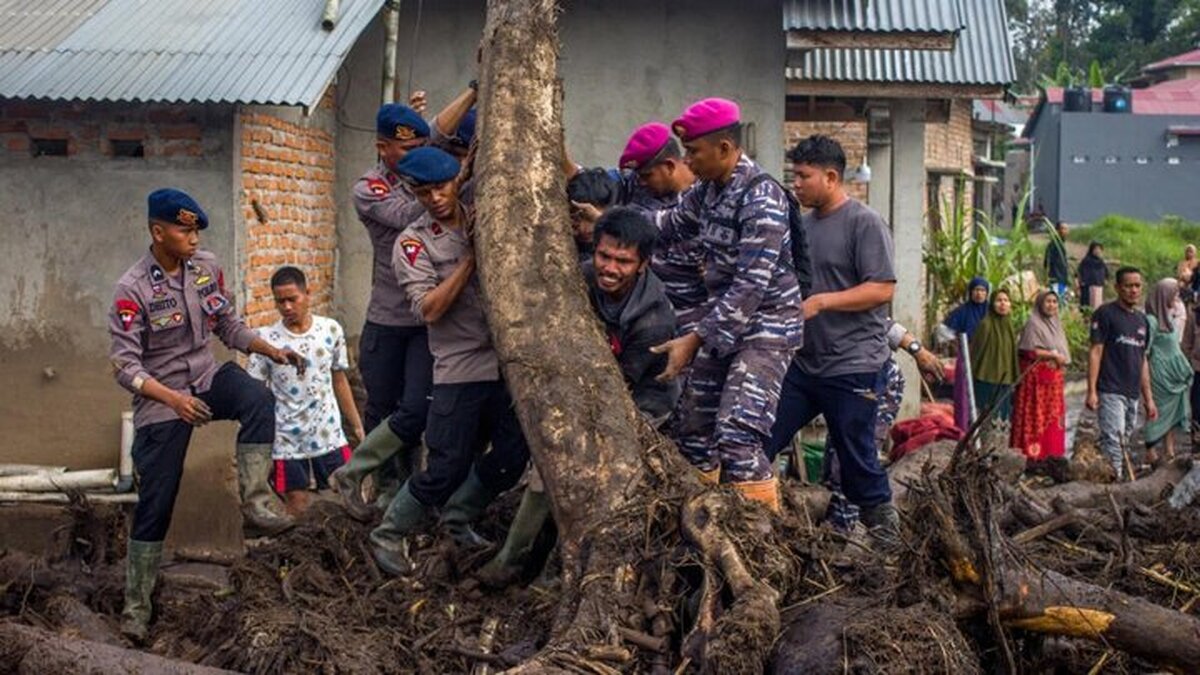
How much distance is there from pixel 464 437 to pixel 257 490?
1250mm

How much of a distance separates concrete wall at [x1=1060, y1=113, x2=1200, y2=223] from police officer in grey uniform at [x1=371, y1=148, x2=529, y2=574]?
3175 cm

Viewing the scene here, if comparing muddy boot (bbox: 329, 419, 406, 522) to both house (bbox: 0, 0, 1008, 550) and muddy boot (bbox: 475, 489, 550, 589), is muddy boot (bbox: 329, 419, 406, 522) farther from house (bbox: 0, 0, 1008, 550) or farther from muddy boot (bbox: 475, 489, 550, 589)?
house (bbox: 0, 0, 1008, 550)

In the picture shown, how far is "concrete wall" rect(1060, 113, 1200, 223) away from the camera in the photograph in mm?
35719

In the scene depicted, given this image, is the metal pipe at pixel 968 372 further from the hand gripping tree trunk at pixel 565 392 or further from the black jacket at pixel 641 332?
the hand gripping tree trunk at pixel 565 392

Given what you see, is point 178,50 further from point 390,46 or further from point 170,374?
point 170,374

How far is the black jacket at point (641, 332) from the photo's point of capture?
611cm

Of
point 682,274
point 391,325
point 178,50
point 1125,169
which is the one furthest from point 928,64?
point 1125,169

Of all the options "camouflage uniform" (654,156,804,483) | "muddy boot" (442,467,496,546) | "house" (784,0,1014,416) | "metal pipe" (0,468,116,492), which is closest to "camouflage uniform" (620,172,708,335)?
"camouflage uniform" (654,156,804,483)

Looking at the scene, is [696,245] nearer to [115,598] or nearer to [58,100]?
[115,598]

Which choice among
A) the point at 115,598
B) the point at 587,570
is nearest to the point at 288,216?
the point at 115,598

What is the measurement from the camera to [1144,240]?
93.4 feet

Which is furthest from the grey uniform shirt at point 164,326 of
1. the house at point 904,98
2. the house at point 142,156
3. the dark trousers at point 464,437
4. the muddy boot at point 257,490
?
the house at point 904,98

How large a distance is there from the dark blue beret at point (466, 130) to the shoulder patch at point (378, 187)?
14.4 inches

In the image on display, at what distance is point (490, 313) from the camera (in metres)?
6.02
